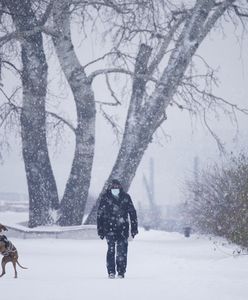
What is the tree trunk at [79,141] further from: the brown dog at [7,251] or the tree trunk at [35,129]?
the brown dog at [7,251]

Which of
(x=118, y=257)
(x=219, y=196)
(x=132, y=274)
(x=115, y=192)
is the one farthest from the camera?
(x=219, y=196)

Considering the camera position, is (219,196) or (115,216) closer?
(115,216)

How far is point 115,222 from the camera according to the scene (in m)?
8.59

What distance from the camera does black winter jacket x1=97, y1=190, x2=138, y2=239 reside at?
8594mm

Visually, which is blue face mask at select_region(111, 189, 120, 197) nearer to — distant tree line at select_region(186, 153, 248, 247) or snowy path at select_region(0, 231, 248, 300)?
snowy path at select_region(0, 231, 248, 300)

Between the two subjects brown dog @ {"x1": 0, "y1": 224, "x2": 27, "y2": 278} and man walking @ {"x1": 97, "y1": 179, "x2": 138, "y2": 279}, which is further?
man walking @ {"x1": 97, "y1": 179, "x2": 138, "y2": 279}

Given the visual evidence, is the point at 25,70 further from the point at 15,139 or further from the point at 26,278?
the point at 26,278

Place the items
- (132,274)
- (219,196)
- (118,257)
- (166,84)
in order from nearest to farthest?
(118,257) → (132,274) → (166,84) → (219,196)

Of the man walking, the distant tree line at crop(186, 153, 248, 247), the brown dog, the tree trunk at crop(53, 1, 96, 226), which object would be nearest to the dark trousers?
the man walking

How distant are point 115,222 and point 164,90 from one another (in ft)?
20.0

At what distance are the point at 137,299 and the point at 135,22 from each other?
938 centimetres

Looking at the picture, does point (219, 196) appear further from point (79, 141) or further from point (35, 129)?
point (35, 129)

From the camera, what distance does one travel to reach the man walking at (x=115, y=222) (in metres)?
8.57

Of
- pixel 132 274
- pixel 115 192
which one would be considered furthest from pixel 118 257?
pixel 115 192
